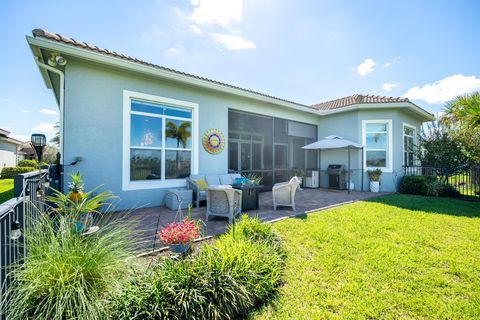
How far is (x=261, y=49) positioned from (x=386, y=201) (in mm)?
8626

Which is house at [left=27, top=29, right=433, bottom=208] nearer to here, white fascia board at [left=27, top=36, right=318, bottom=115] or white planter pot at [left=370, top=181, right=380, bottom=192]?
white fascia board at [left=27, top=36, right=318, bottom=115]

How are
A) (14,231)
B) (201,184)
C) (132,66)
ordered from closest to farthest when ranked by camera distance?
(14,231) → (132,66) → (201,184)

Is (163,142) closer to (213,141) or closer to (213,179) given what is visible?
(213,141)

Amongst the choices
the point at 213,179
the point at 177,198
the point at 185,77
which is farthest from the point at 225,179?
the point at 185,77

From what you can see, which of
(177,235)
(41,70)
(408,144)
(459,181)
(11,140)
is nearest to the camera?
(177,235)

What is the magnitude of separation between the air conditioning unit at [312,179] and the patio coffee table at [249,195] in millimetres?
6890

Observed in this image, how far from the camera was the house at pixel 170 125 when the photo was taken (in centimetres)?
570

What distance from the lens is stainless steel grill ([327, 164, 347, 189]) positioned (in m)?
11.4

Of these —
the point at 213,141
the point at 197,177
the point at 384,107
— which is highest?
the point at 384,107

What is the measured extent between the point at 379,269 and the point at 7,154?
2895 centimetres

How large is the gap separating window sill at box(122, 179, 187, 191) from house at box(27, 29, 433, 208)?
3 centimetres

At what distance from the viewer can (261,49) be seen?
962 centimetres

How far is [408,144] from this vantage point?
40.9 ft

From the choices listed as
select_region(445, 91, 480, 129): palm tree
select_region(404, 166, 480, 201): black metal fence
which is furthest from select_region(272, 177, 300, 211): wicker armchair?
select_region(404, 166, 480, 201): black metal fence
